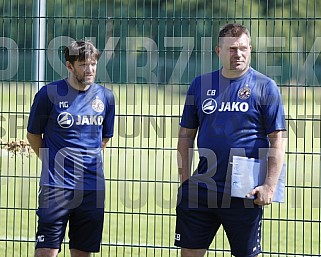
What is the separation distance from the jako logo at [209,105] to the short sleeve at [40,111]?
1.22 meters

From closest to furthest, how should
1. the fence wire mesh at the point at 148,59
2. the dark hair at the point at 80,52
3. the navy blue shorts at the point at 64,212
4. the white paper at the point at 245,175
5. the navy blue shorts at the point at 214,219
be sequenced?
the white paper at the point at 245,175 < the navy blue shorts at the point at 214,219 < the dark hair at the point at 80,52 < the navy blue shorts at the point at 64,212 < the fence wire mesh at the point at 148,59

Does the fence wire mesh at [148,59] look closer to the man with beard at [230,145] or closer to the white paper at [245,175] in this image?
the man with beard at [230,145]

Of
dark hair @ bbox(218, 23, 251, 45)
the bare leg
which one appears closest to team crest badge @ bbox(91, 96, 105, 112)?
dark hair @ bbox(218, 23, 251, 45)

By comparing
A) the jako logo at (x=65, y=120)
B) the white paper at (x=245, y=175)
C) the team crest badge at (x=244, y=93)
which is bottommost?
the white paper at (x=245, y=175)

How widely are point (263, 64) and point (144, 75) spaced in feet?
3.78

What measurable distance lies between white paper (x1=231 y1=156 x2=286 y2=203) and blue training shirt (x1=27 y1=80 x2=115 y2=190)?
1167 mm

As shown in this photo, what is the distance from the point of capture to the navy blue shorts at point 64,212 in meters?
6.72

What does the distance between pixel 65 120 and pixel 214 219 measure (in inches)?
54.5

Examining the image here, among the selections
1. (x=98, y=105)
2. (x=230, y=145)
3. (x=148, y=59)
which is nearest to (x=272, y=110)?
(x=230, y=145)

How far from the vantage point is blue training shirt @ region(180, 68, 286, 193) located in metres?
6.28

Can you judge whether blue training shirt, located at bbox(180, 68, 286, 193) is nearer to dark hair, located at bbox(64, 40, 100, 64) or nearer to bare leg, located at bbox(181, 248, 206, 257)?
bare leg, located at bbox(181, 248, 206, 257)

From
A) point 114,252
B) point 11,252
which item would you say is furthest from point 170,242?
point 11,252

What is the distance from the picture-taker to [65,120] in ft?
22.0

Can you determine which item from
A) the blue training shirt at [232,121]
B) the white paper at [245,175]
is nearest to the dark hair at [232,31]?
the blue training shirt at [232,121]
